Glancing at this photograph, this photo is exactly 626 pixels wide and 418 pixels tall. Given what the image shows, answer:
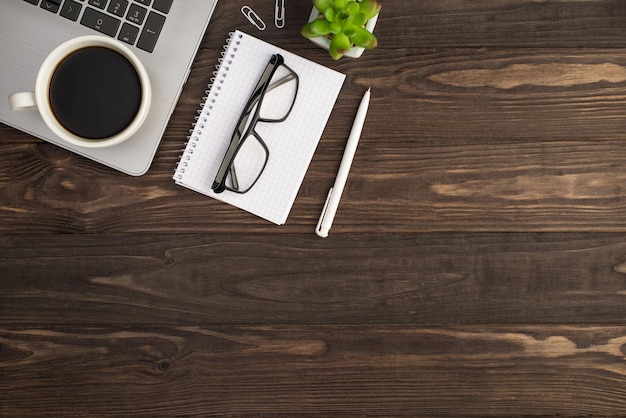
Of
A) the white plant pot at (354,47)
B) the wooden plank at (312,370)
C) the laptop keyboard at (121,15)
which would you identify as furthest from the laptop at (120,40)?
the wooden plank at (312,370)

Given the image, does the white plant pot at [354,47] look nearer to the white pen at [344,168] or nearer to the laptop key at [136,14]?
the white pen at [344,168]

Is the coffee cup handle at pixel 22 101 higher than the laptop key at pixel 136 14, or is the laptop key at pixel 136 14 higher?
the laptop key at pixel 136 14

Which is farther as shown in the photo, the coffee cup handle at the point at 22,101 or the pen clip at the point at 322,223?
the pen clip at the point at 322,223

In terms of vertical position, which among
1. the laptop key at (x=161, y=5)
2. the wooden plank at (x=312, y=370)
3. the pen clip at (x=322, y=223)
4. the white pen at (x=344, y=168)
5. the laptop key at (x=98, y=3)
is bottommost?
the wooden plank at (x=312, y=370)

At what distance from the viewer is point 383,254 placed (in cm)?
73

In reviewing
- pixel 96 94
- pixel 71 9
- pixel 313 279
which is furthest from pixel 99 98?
pixel 313 279

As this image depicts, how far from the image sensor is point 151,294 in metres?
0.73

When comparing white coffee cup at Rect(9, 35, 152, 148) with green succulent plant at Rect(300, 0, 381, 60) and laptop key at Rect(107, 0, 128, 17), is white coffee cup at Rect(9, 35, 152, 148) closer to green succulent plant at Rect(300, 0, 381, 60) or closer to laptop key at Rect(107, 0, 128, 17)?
laptop key at Rect(107, 0, 128, 17)

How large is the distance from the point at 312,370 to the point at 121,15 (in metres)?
0.49

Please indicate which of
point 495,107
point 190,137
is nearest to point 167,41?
point 190,137

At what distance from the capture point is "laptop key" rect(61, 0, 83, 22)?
25.9 inches

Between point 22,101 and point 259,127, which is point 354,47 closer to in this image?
point 259,127

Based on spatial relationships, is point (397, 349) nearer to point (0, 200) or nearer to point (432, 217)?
point (432, 217)

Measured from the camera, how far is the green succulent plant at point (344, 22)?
0.62m
